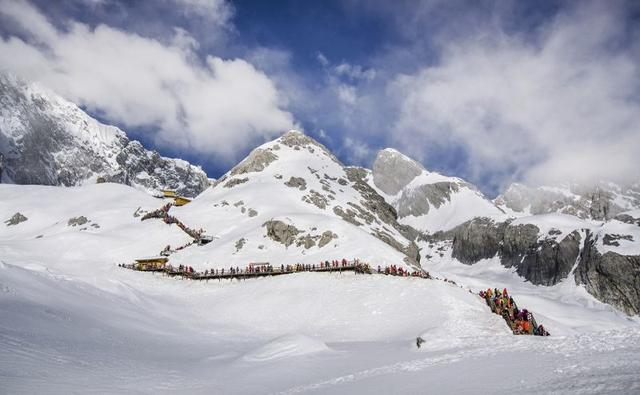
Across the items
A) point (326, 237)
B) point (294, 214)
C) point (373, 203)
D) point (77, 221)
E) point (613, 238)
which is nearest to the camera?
point (326, 237)

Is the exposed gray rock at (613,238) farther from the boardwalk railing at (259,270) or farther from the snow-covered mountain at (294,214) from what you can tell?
the boardwalk railing at (259,270)

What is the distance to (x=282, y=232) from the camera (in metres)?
77.4

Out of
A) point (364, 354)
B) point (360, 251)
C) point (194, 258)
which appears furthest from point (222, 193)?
point (364, 354)

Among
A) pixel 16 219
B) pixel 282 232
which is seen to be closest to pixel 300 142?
pixel 16 219

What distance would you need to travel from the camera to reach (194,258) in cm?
6769

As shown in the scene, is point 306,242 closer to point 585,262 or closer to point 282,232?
point 282,232

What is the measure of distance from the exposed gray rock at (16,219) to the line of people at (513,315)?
111 m

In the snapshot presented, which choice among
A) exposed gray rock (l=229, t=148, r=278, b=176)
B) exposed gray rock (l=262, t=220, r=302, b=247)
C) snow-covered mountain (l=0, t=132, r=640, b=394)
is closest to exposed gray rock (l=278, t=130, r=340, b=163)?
exposed gray rock (l=229, t=148, r=278, b=176)

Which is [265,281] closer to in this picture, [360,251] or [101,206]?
[360,251]

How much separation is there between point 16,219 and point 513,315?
117 m

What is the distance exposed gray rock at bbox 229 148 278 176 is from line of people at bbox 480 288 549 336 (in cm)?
10808

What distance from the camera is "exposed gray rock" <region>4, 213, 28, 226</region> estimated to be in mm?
109625

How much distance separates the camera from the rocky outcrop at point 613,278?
133500 mm

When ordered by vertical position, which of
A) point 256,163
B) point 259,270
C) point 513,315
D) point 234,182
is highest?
point 256,163
